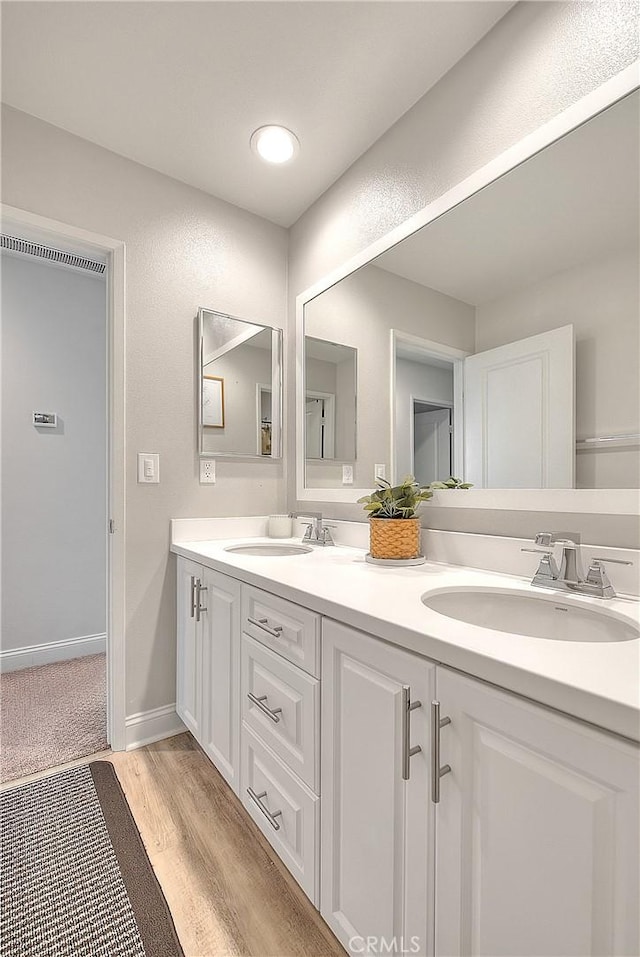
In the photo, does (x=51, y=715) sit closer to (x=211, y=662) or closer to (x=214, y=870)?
(x=211, y=662)

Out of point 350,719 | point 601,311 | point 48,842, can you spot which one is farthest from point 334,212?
point 48,842

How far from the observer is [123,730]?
1832mm

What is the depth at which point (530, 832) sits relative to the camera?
627 mm

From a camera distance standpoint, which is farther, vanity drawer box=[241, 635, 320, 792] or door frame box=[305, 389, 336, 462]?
door frame box=[305, 389, 336, 462]

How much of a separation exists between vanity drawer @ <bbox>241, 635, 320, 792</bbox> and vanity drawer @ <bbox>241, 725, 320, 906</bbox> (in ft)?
0.13

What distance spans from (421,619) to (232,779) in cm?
101

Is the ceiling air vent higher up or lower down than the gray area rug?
higher up

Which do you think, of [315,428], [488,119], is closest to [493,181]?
[488,119]

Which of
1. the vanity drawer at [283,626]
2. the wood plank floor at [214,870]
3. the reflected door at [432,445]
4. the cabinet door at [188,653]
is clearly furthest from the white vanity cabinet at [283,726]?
the reflected door at [432,445]

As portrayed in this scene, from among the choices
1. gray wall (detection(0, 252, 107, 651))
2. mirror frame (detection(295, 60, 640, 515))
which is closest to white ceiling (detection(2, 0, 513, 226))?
mirror frame (detection(295, 60, 640, 515))

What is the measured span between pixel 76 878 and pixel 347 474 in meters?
1.52

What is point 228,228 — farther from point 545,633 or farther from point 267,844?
point 267,844

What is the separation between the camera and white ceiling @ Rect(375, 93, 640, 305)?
1079 mm

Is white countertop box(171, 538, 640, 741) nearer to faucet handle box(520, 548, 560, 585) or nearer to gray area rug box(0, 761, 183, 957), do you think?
faucet handle box(520, 548, 560, 585)
